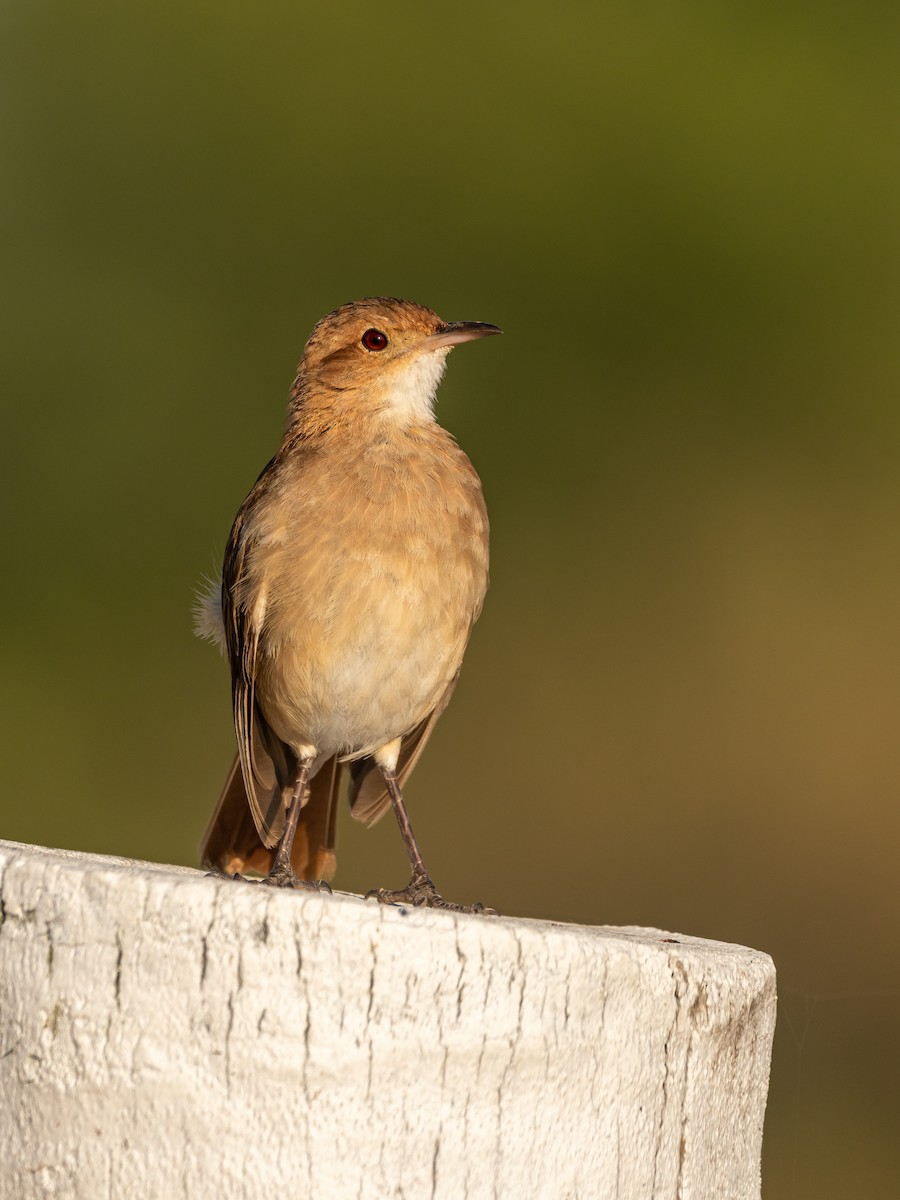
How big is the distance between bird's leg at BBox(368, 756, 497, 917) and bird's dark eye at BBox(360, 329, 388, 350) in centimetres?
130

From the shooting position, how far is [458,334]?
15.0ft

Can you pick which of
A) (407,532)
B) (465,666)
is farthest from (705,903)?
(407,532)

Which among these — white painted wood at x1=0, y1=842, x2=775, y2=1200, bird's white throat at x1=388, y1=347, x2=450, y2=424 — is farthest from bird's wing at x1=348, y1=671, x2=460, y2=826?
white painted wood at x1=0, y1=842, x2=775, y2=1200

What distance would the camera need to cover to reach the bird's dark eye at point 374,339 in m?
4.61

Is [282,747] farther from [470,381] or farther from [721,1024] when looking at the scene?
[470,381]

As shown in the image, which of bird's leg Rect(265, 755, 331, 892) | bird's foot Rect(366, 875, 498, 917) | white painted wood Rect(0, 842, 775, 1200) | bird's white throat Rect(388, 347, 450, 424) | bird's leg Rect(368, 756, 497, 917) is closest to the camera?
white painted wood Rect(0, 842, 775, 1200)

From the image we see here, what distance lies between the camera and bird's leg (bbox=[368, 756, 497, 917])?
3.85 m

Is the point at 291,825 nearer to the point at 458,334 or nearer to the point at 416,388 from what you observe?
the point at 416,388

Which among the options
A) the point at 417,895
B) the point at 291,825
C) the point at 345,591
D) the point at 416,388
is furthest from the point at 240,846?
the point at 416,388

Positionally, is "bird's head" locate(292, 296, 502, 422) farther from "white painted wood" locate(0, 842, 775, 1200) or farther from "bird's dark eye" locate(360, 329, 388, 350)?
"white painted wood" locate(0, 842, 775, 1200)

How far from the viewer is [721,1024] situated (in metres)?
2.45

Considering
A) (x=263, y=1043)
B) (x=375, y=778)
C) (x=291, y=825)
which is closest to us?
(x=263, y=1043)

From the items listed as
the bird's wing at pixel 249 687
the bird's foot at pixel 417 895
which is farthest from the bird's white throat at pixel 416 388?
the bird's foot at pixel 417 895

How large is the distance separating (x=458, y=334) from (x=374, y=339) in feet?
0.86
